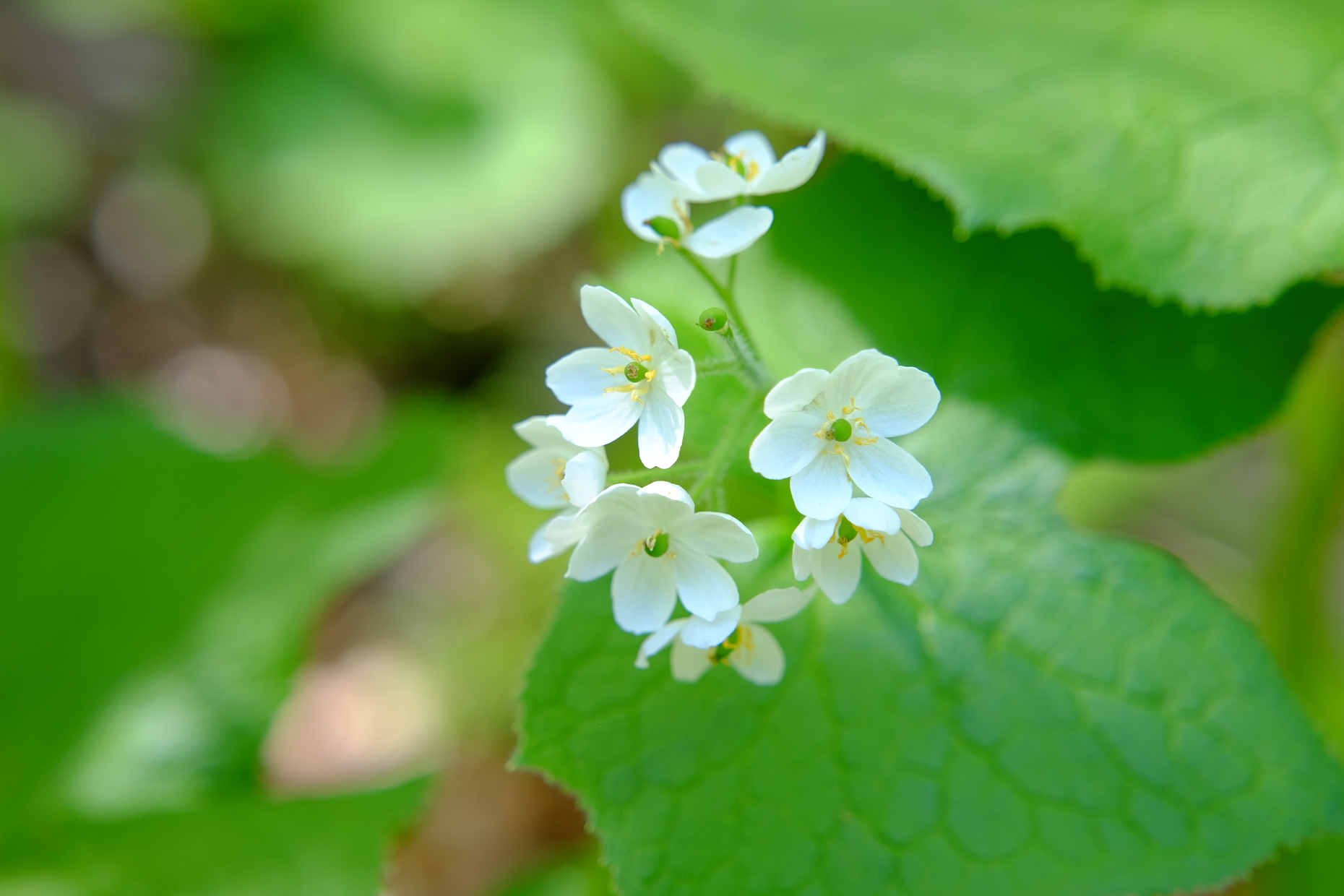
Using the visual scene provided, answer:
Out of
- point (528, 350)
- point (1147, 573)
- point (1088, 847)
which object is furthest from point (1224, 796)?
point (528, 350)

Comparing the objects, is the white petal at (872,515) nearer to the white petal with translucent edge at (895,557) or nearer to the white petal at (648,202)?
the white petal with translucent edge at (895,557)

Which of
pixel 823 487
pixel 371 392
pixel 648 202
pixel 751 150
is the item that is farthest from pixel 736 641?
pixel 371 392

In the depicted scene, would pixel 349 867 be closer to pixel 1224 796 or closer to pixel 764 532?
pixel 764 532

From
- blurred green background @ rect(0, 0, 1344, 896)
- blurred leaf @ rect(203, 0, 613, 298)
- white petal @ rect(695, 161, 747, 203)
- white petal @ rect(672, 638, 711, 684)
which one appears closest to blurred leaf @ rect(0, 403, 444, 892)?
blurred green background @ rect(0, 0, 1344, 896)

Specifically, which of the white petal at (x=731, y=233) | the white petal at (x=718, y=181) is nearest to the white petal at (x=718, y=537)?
the white petal at (x=731, y=233)

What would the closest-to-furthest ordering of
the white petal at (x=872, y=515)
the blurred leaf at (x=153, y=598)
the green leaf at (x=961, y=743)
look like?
the white petal at (x=872, y=515) → the green leaf at (x=961, y=743) → the blurred leaf at (x=153, y=598)
